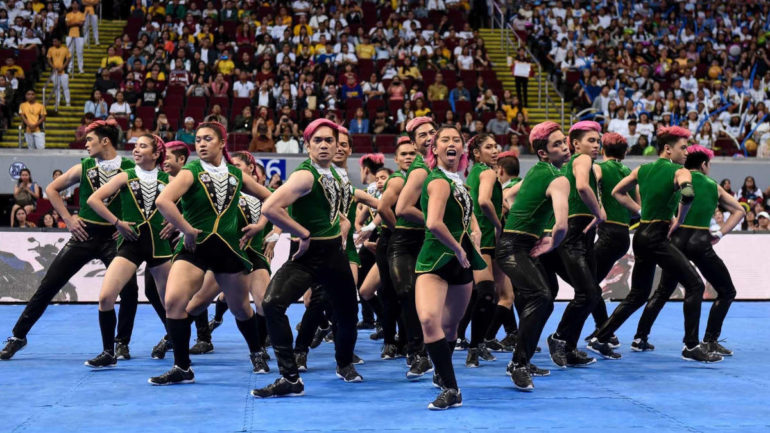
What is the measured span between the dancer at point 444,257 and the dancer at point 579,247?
58.5 inches

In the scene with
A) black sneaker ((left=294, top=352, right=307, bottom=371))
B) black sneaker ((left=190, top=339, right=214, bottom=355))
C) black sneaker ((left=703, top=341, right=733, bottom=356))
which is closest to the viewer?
black sneaker ((left=294, top=352, right=307, bottom=371))

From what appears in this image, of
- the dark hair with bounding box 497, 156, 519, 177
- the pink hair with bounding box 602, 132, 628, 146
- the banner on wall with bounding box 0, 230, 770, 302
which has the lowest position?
the banner on wall with bounding box 0, 230, 770, 302

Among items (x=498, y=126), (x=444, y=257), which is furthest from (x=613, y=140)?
(x=498, y=126)

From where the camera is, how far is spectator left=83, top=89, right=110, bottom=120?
19.3m

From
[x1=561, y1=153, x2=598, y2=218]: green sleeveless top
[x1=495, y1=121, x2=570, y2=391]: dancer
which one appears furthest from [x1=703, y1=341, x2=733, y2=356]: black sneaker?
[x1=495, y1=121, x2=570, y2=391]: dancer

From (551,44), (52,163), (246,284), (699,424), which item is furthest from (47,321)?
(551,44)

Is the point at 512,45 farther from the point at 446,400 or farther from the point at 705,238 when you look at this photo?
the point at 446,400

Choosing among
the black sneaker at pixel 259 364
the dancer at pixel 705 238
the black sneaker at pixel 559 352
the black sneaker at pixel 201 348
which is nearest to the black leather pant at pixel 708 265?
the dancer at pixel 705 238

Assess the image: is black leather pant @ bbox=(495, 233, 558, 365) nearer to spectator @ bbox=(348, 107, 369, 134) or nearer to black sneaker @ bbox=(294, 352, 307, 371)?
black sneaker @ bbox=(294, 352, 307, 371)

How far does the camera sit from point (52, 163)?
1795 cm

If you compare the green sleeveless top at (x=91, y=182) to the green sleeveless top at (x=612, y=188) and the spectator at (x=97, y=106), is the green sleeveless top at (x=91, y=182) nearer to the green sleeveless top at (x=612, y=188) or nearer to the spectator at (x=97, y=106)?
the green sleeveless top at (x=612, y=188)

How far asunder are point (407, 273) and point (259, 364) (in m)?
1.54

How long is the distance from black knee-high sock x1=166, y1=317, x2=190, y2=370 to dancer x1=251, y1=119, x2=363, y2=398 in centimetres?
76

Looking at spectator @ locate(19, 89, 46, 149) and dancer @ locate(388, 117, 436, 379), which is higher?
spectator @ locate(19, 89, 46, 149)
